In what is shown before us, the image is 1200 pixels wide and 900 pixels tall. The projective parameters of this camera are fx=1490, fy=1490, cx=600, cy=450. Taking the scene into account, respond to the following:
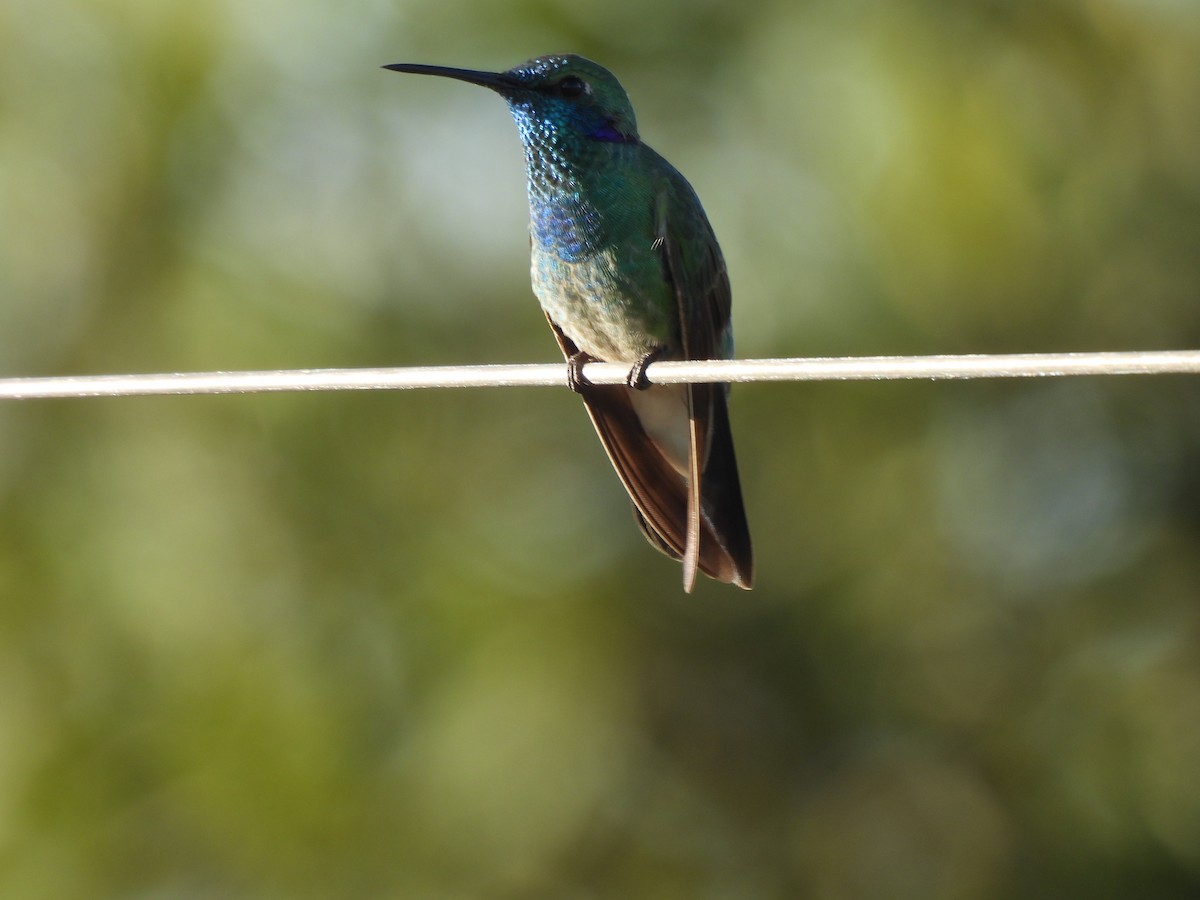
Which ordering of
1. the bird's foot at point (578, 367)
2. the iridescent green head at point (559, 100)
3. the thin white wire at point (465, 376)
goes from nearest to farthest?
the thin white wire at point (465, 376), the bird's foot at point (578, 367), the iridescent green head at point (559, 100)

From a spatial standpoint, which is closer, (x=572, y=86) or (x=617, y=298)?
(x=617, y=298)

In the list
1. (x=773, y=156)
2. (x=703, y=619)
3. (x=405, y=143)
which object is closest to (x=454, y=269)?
(x=405, y=143)

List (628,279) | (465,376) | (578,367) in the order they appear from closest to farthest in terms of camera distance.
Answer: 1. (465,376)
2. (578,367)
3. (628,279)

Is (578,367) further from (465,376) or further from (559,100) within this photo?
(465,376)

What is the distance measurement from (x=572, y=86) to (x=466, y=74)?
0.36m

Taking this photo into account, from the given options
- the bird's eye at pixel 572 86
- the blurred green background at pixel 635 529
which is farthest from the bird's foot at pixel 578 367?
the blurred green background at pixel 635 529

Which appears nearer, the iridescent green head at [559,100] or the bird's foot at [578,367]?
the bird's foot at [578,367]

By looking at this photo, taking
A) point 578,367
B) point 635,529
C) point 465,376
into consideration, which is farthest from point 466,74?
point 635,529

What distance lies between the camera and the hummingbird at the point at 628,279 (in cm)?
441

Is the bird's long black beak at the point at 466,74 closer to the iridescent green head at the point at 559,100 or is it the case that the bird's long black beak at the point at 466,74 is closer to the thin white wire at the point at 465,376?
the iridescent green head at the point at 559,100

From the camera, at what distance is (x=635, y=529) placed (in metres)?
7.21

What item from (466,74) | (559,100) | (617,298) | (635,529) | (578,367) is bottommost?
(635,529)

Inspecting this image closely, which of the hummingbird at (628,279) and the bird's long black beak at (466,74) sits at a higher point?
the bird's long black beak at (466,74)

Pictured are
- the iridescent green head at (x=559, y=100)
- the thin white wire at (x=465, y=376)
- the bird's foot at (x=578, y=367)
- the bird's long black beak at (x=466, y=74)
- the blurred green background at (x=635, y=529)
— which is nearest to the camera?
the thin white wire at (x=465, y=376)
